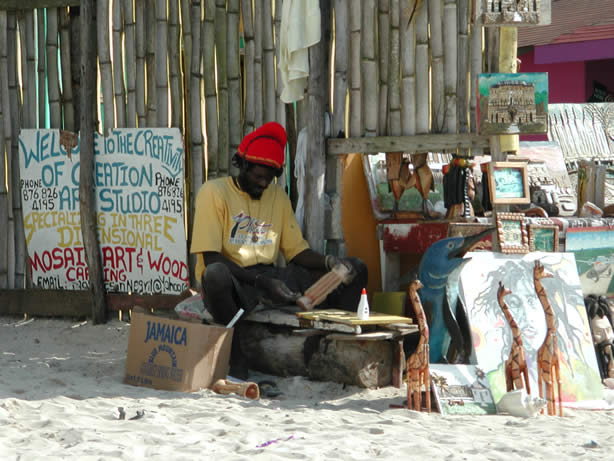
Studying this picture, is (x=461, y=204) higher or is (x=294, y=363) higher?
(x=461, y=204)

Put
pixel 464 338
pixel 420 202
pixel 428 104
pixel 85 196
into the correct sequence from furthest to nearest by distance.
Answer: pixel 85 196 < pixel 420 202 < pixel 428 104 < pixel 464 338

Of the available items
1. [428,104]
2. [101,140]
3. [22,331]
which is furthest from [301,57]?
[22,331]

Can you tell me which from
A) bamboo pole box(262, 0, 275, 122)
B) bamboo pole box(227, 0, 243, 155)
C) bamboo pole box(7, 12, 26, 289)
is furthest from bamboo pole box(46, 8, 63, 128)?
bamboo pole box(262, 0, 275, 122)

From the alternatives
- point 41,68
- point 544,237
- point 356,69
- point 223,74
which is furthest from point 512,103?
point 41,68

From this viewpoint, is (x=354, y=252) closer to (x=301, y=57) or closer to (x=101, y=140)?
(x=301, y=57)

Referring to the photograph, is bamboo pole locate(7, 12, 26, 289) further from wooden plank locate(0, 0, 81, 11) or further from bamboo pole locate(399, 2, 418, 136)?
bamboo pole locate(399, 2, 418, 136)

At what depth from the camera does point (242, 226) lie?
539cm

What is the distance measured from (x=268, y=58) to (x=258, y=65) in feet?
0.28

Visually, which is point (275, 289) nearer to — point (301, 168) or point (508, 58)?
point (301, 168)

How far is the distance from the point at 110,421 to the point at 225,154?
2.74 m

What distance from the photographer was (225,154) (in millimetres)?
6312

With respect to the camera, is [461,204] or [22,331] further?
[22,331]

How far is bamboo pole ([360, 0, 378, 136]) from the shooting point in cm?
569

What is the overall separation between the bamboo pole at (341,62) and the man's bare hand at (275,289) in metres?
1.18
